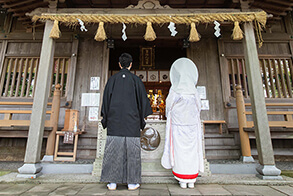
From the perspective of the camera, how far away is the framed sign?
7.13 m

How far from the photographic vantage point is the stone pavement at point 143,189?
7.55 feet

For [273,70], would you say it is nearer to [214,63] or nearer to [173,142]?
[214,63]

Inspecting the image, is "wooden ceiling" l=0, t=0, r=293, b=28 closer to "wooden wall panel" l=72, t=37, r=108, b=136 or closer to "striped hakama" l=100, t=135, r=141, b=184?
"wooden wall panel" l=72, t=37, r=108, b=136

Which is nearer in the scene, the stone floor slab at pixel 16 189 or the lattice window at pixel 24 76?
the stone floor slab at pixel 16 189

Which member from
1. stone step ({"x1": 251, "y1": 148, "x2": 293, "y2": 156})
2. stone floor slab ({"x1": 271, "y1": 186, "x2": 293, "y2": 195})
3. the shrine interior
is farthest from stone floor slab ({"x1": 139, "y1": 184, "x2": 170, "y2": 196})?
the shrine interior

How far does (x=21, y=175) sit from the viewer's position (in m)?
3.01

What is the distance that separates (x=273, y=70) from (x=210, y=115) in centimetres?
277

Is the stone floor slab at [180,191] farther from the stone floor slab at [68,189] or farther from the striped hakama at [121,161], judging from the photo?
the stone floor slab at [68,189]

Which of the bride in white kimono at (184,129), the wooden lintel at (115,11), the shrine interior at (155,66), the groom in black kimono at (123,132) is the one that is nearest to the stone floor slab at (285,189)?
the bride in white kimono at (184,129)

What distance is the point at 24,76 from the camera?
18.3ft

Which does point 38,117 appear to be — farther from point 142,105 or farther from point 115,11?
point 115,11

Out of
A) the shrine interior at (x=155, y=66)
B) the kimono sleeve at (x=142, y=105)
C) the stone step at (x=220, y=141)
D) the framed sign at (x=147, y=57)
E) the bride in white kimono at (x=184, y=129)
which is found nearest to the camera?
the bride in white kimono at (x=184, y=129)

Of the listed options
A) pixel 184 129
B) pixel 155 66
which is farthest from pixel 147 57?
pixel 184 129

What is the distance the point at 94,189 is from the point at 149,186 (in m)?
0.82
